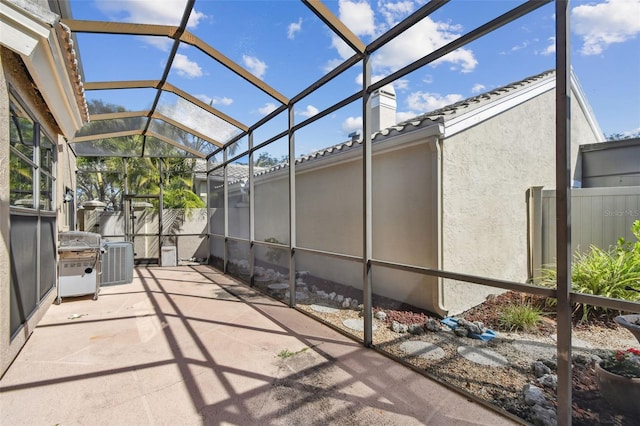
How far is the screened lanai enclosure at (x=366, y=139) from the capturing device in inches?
106

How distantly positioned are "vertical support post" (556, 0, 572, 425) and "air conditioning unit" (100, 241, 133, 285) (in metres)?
7.28

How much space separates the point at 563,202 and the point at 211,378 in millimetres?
3025

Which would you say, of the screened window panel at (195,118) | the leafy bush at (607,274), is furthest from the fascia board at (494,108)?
the screened window panel at (195,118)

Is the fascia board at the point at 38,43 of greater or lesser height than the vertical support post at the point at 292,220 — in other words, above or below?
above

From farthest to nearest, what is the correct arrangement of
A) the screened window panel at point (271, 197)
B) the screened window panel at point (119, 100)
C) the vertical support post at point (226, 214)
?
the vertical support post at point (226, 214)
the screened window panel at point (271, 197)
the screened window panel at point (119, 100)

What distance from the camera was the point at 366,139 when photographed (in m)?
3.58

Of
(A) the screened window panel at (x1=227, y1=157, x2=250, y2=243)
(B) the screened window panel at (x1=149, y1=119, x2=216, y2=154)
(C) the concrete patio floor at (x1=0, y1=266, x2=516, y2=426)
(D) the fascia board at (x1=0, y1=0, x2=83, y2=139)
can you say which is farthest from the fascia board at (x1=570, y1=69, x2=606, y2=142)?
(B) the screened window panel at (x1=149, y1=119, x2=216, y2=154)

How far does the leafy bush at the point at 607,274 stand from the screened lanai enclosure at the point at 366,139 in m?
0.07

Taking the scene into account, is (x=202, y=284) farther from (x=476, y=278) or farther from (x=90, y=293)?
(x=476, y=278)

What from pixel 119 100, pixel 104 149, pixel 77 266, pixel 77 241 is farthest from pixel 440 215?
pixel 104 149

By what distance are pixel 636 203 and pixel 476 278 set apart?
274cm

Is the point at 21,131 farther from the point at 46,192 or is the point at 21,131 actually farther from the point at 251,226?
the point at 251,226

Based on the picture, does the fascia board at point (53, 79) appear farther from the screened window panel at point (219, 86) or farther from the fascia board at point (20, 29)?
the screened window panel at point (219, 86)

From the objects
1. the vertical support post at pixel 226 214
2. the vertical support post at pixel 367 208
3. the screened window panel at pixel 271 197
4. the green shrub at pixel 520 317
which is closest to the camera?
the green shrub at pixel 520 317
